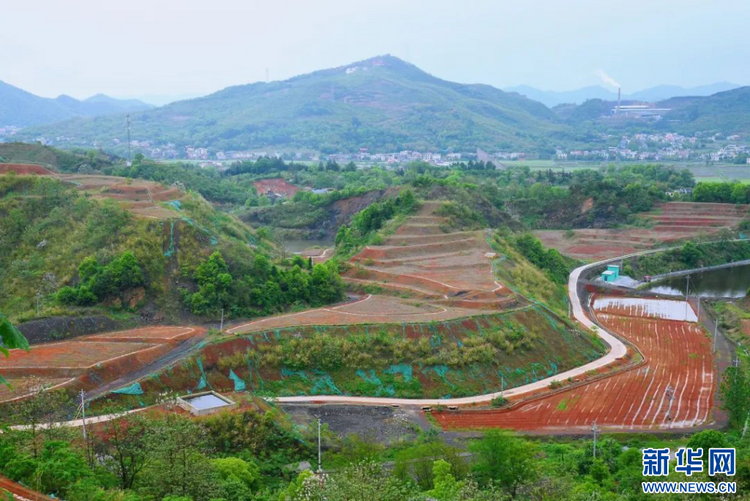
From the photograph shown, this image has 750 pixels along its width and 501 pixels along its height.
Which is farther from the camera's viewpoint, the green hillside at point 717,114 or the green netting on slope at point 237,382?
the green hillside at point 717,114

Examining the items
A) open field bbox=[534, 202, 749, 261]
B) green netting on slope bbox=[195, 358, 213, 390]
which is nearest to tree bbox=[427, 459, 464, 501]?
green netting on slope bbox=[195, 358, 213, 390]

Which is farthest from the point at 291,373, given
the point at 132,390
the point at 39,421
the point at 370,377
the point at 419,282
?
the point at 419,282

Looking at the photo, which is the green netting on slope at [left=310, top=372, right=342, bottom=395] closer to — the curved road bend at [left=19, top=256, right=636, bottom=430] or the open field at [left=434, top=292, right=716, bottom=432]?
the curved road bend at [left=19, top=256, right=636, bottom=430]

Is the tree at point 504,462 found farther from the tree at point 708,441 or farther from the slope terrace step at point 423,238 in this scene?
the slope terrace step at point 423,238

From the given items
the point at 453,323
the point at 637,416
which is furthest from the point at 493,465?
the point at 453,323

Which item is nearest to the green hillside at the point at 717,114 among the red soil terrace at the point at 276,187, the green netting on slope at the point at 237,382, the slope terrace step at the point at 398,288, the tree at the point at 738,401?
the red soil terrace at the point at 276,187

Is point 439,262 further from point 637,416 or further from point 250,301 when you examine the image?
point 637,416
